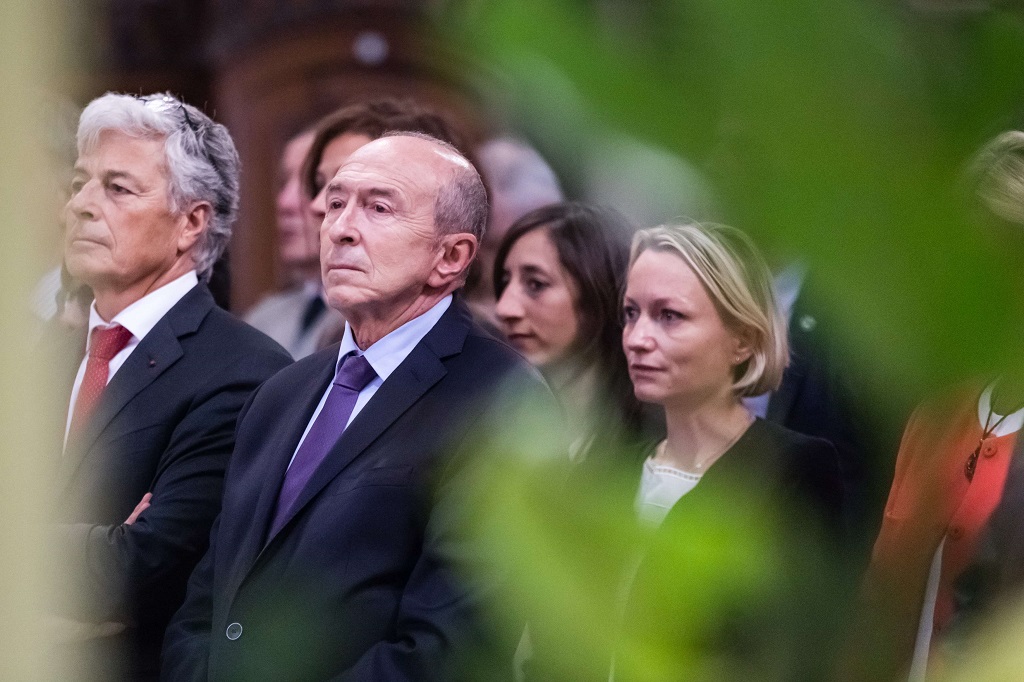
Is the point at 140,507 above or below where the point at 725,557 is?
below

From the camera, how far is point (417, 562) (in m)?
1.80

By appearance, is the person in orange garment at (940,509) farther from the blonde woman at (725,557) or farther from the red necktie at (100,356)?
the red necktie at (100,356)

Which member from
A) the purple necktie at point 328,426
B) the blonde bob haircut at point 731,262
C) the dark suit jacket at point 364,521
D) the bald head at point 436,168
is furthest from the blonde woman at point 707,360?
the purple necktie at point 328,426

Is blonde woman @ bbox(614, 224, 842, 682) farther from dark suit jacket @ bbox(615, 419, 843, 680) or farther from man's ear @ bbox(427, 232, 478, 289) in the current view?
man's ear @ bbox(427, 232, 478, 289)

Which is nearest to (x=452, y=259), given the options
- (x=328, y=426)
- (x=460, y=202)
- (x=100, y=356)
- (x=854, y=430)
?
(x=460, y=202)

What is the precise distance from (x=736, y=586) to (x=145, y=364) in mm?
2075

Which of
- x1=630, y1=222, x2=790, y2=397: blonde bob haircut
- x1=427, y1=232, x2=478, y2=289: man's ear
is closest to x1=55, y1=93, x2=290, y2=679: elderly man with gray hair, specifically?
x1=427, y1=232, x2=478, y2=289: man's ear

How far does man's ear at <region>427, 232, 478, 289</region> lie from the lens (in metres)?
2.08

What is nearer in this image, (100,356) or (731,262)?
(731,262)

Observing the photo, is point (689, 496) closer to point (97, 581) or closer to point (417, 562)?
point (417, 562)

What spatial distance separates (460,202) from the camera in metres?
2.10

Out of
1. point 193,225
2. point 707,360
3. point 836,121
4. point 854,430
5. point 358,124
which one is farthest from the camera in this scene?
point 358,124

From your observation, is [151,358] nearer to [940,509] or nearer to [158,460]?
[158,460]

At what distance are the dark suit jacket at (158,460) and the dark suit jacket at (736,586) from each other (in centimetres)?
A: 178
